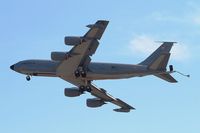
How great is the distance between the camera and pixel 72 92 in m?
119

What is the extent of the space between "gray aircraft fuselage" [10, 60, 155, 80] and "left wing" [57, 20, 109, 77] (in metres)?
1.87

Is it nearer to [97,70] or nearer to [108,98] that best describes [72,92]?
[97,70]

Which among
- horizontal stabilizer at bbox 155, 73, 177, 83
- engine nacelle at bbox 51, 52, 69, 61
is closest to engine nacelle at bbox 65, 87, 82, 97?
engine nacelle at bbox 51, 52, 69, 61

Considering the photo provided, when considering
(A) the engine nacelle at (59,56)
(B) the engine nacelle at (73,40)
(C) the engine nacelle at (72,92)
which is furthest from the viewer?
(C) the engine nacelle at (72,92)

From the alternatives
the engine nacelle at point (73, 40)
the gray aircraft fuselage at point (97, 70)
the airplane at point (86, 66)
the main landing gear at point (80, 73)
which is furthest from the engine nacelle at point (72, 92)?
the engine nacelle at point (73, 40)

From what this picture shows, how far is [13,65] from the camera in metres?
120

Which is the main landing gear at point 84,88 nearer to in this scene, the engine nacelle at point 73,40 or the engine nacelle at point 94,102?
the engine nacelle at point 94,102

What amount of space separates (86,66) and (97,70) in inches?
72.5

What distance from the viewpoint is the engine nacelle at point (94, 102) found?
410 feet

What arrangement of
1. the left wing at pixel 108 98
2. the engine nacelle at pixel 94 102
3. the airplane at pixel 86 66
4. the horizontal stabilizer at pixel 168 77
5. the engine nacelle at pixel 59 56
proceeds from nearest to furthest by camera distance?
the airplane at pixel 86 66, the engine nacelle at pixel 59 56, the horizontal stabilizer at pixel 168 77, the left wing at pixel 108 98, the engine nacelle at pixel 94 102

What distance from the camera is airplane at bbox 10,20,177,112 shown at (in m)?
106

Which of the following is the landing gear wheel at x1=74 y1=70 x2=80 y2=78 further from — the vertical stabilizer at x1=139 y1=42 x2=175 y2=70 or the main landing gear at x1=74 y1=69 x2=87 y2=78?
the vertical stabilizer at x1=139 y1=42 x2=175 y2=70

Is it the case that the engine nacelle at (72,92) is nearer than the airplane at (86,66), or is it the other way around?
the airplane at (86,66)

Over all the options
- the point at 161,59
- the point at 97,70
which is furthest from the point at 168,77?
the point at 97,70
